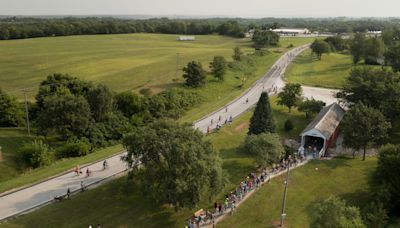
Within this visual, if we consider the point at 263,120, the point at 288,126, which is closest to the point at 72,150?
the point at 263,120

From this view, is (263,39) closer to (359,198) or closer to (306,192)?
(306,192)

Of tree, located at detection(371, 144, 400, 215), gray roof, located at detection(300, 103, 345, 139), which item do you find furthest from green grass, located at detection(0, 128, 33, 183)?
tree, located at detection(371, 144, 400, 215)

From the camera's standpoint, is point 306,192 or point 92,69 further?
point 92,69

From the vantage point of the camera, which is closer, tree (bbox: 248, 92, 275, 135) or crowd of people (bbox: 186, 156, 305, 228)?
crowd of people (bbox: 186, 156, 305, 228)

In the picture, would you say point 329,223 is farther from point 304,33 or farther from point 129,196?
point 304,33

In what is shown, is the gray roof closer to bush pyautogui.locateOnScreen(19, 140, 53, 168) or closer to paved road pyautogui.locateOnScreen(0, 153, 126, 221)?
paved road pyautogui.locateOnScreen(0, 153, 126, 221)
